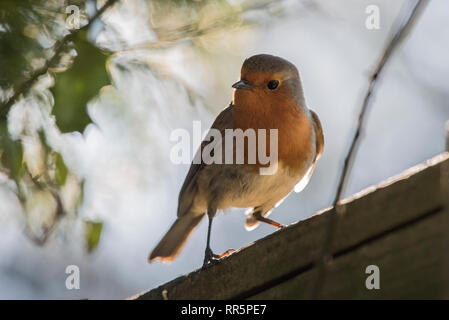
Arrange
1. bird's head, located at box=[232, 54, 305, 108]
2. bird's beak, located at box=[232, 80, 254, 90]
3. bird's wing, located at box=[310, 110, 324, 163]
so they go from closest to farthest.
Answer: bird's beak, located at box=[232, 80, 254, 90]
bird's head, located at box=[232, 54, 305, 108]
bird's wing, located at box=[310, 110, 324, 163]

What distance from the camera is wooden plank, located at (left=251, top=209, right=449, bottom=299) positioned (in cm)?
174

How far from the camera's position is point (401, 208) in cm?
186

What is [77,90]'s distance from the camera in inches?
75.9

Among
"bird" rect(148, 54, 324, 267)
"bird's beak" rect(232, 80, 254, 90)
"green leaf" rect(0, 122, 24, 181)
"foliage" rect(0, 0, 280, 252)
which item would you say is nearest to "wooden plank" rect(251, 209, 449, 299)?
"foliage" rect(0, 0, 280, 252)

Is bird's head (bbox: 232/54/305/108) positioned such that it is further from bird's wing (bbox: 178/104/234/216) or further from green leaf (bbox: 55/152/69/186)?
green leaf (bbox: 55/152/69/186)

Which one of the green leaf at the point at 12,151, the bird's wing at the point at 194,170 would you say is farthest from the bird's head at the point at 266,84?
the green leaf at the point at 12,151

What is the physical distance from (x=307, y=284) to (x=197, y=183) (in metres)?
1.82

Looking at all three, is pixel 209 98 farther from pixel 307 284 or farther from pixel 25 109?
pixel 307 284

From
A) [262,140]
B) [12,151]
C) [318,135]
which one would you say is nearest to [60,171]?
[12,151]

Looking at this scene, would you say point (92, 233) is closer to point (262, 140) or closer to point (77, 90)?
point (77, 90)

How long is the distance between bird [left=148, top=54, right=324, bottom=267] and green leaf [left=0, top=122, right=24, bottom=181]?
150 centimetres

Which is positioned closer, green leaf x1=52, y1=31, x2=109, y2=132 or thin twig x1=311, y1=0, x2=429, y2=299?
thin twig x1=311, y1=0, x2=429, y2=299

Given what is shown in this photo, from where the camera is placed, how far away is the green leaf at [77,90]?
1915mm
